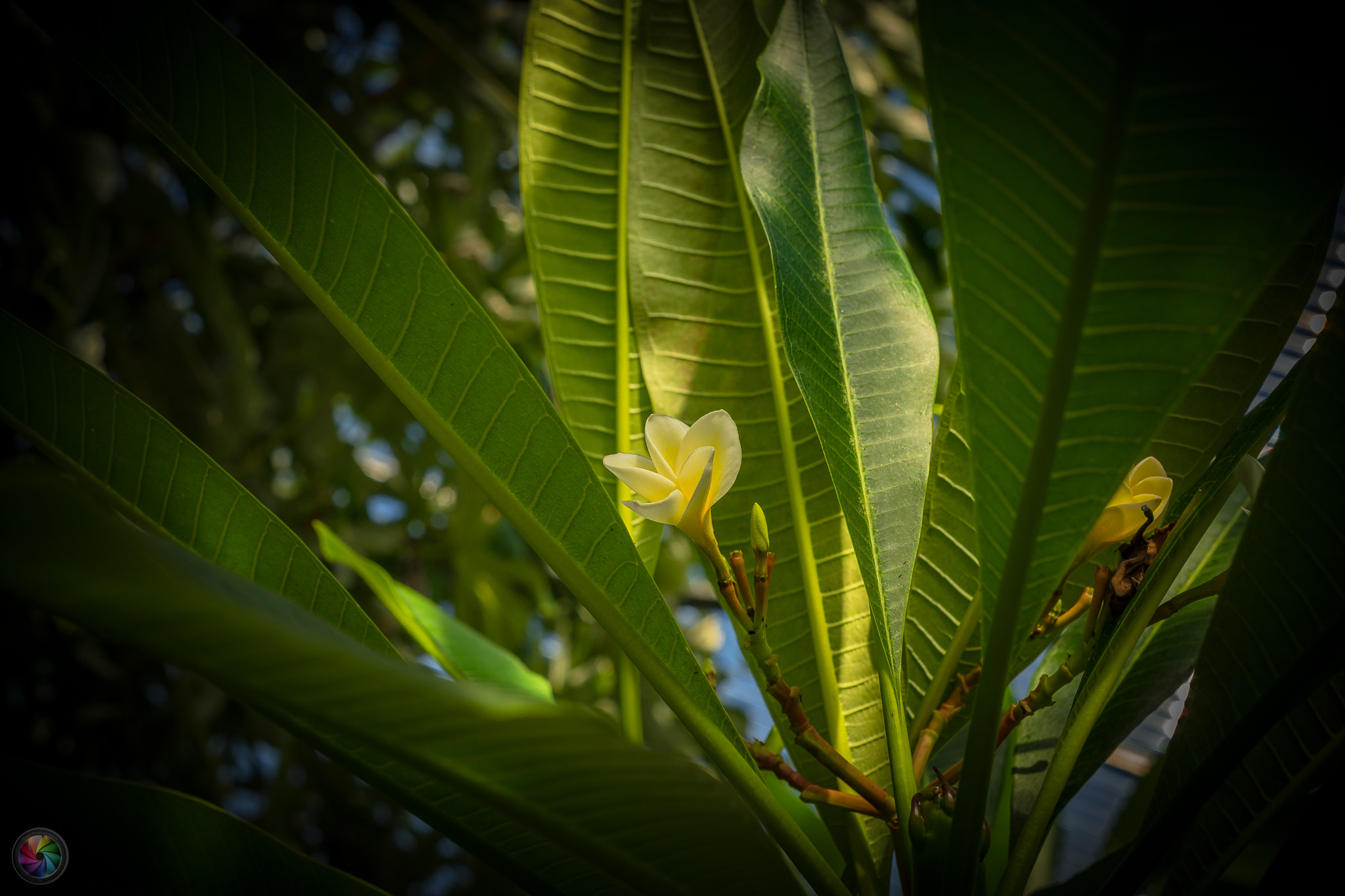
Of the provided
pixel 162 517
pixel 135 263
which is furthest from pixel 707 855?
pixel 135 263

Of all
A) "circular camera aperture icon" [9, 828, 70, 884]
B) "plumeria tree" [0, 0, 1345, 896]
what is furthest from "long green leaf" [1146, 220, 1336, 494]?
"circular camera aperture icon" [9, 828, 70, 884]

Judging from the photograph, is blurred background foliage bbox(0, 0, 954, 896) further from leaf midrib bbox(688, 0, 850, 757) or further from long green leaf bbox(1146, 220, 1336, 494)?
long green leaf bbox(1146, 220, 1336, 494)

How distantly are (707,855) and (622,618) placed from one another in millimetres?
113

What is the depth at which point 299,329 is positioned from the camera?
4.96 ft

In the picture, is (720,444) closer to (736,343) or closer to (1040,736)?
(736,343)

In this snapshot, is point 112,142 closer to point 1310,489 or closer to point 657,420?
point 657,420

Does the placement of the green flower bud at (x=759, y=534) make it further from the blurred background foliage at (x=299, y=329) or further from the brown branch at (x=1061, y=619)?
the blurred background foliage at (x=299, y=329)

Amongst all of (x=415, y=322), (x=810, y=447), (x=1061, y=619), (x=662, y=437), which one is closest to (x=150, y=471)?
(x=415, y=322)

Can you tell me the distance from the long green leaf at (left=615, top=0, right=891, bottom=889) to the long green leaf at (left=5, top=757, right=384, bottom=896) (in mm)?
278

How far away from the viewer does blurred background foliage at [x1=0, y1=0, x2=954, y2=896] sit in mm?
1278

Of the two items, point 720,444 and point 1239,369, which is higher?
point 1239,369

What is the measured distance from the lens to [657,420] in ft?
1.33

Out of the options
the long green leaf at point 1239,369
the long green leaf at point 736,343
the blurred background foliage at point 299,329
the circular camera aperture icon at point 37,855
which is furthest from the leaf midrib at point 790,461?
the blurred background foliage at point 299,329

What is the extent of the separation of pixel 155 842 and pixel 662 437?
0.34 metres
